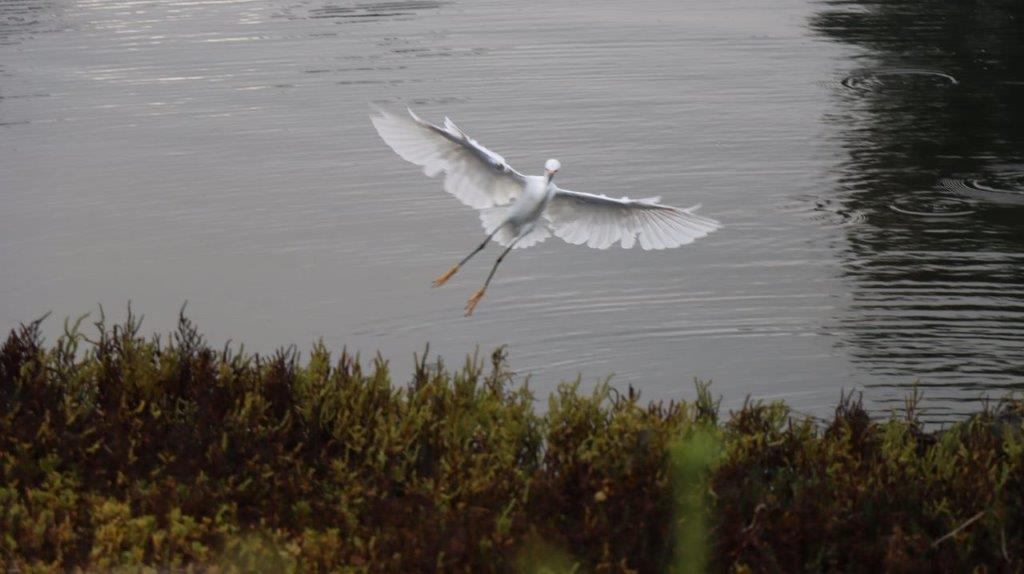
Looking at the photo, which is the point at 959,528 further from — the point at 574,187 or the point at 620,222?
the point at 574,187

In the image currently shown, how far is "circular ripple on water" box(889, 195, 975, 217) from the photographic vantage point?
13.3 meters

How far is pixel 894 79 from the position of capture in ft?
64.3

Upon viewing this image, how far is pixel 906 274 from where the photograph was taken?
11.6 meters

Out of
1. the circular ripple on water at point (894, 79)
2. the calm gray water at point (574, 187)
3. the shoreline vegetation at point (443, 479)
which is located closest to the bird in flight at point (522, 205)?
the calm gray water at point (574, 187)

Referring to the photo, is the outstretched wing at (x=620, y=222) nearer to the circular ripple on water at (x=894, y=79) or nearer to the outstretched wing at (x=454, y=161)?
the outstretched wing at (x=454, y=161)

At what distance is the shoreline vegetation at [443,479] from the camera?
6.04 meters

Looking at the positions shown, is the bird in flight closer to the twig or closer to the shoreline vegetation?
the shoreline vegetation

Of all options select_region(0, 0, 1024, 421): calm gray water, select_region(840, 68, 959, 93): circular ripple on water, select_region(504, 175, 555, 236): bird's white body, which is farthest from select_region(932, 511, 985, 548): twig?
select_region(840, 68, 959, 93): circular ripple on water

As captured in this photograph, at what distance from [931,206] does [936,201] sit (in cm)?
21

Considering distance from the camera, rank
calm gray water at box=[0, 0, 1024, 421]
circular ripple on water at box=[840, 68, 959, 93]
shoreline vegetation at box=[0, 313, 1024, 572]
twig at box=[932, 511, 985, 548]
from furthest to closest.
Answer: circular ripple on water at box=[840, 68, 959, 93]
calm gray water at box=[0, 0, 1024, 421]
shoreline vegetation at box=[0, 313, 1024, 572]
twig at box=[932, 511, 985, 548]

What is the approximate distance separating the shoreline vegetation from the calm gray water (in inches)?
80.5

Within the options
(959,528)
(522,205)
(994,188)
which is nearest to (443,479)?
(959,528)

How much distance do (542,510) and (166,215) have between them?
27.3ft

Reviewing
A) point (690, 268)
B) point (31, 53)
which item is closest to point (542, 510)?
point (690, 268)
